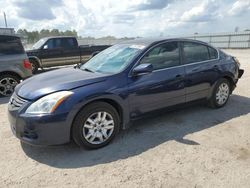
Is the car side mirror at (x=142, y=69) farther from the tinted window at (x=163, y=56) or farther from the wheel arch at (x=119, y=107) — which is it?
the wheel arch at (x=119, y=107)

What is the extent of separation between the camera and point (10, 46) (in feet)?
22.6

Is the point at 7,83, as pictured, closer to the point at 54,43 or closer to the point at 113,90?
the point at 113,90

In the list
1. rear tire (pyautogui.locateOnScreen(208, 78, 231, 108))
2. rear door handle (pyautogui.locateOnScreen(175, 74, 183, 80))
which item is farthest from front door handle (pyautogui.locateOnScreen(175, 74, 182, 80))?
rear tire (pyautogui.locateOnScreen(208, 78, 231, 108))

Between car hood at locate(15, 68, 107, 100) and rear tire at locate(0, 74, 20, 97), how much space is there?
10.8 ft

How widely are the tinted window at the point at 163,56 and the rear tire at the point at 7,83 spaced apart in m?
4.56

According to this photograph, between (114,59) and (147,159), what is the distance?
186 cm

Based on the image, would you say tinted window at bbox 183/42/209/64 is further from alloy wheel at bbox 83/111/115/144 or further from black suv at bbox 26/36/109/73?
black suv at bbox 26/36/109/73

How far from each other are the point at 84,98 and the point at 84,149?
0.80 meters

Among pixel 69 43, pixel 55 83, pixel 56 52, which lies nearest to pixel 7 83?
pixel 55 83

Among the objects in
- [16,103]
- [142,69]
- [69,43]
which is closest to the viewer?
[16,103]

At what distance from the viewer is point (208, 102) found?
5.26 m

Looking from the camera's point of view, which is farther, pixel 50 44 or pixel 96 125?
pixel 50 44

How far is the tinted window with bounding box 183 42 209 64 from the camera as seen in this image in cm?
469

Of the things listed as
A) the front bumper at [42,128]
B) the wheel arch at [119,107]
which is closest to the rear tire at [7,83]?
the front bumper at [42,128]
